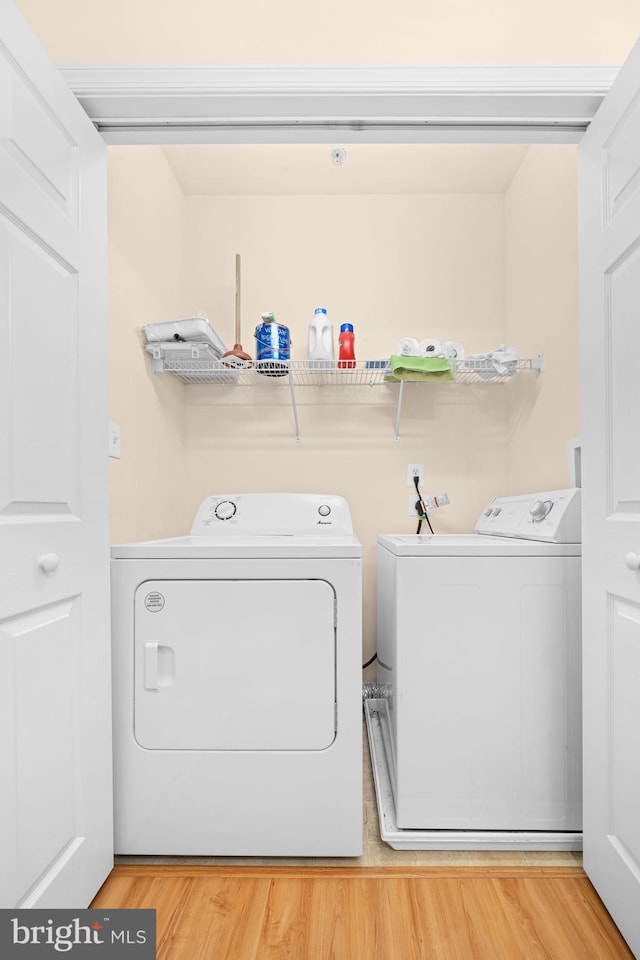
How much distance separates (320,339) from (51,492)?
1.41 m

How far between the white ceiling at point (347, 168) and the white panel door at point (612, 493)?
3.14ft

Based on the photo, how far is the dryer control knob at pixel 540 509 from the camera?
5.41 feet

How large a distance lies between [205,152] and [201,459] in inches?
50.3

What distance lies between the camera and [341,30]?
1.31m

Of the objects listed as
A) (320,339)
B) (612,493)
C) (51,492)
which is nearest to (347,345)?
(320,339)

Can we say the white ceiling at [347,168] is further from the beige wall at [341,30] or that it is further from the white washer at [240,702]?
the white washer at [240,702]

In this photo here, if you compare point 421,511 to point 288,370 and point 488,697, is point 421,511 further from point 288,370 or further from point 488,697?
point 488,697

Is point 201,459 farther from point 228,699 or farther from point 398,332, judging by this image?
point 228,699

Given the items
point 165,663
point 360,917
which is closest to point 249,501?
point 165,663

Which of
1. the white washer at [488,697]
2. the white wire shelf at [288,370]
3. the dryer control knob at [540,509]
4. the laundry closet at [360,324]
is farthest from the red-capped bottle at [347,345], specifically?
the white washer at [488,697]

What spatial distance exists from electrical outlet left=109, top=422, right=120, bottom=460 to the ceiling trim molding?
2.67 feet

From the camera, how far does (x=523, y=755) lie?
145 cm

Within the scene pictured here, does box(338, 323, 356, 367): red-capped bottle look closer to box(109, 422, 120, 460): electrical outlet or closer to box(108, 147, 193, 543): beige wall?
box(108, 147, 193, 543): beige wall

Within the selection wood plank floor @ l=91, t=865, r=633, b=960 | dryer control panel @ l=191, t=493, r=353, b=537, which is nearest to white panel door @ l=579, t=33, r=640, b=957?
wood plank floor @ l=91, t=865, r=633, b=960
